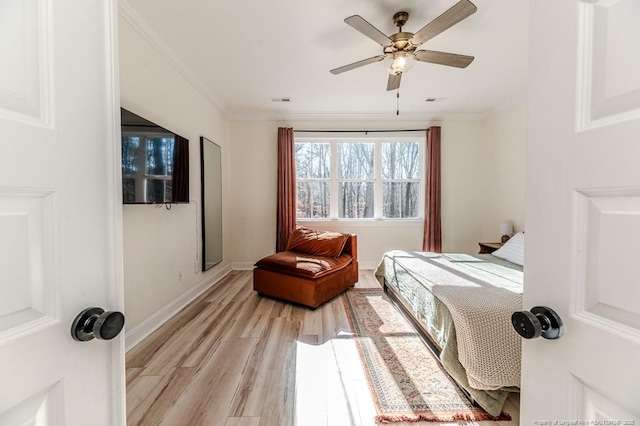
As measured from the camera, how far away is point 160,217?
94.3 inches

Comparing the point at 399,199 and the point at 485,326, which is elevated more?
the point at 399,199

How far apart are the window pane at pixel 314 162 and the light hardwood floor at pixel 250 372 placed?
2.49 meters

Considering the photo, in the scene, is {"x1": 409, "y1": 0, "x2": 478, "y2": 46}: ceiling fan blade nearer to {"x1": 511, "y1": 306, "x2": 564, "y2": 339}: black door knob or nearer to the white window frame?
{"x1": 511, "y1": 306, "x2": 564, "y2": 339}: black door knob

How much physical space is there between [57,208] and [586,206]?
3.35ft

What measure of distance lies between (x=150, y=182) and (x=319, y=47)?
1.96 meters

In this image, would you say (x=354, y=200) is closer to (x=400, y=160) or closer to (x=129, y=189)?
(x=400, y=160)

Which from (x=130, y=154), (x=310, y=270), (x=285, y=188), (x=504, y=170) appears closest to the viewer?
(x=130, y=154)

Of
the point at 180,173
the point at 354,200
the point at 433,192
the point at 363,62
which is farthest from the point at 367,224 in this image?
the point at 180,173

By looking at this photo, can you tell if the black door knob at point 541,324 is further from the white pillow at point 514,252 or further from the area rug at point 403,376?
the white pillow at point 514,252

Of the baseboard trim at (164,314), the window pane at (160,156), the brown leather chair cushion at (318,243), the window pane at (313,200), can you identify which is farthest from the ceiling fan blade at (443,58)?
the baseboard trim at (164,314)

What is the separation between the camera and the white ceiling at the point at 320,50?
6.41ft

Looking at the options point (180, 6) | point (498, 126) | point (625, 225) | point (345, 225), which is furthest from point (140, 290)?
point (498, 126)

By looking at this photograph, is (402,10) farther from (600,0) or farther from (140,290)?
(140,290)

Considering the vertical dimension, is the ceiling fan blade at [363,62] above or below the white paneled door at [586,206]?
above
